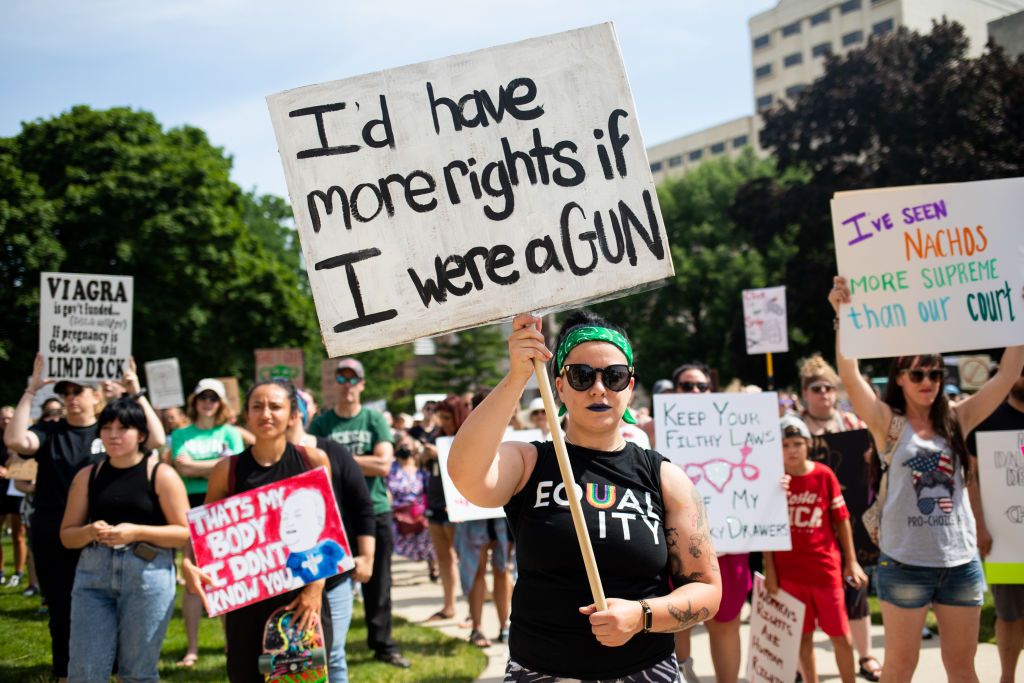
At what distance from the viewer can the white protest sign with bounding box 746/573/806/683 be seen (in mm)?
5180

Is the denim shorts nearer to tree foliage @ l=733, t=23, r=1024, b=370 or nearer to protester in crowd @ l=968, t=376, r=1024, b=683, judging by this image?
protester in crowd @ l=968, t=376, r=1024, b=683

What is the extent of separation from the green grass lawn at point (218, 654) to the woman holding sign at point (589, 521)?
408cm

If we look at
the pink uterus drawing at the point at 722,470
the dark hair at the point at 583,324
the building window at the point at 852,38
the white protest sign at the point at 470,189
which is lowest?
the pink uterus drawing at the point at 722,470

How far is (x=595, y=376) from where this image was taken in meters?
2.94

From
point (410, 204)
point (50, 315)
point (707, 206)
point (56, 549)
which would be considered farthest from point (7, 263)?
point (707, 206)

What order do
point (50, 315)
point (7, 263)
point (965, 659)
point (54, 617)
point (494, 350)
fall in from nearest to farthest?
1. point (965, 659)
2. point (54, 617)
3. point (50, 315)
4. point (7, 263)
5. point (494, 350)

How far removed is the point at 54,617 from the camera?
5.89 meters

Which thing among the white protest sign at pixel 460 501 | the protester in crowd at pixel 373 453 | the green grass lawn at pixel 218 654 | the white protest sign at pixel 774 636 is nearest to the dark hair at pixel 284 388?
the protester in crowd at pixel 373 453

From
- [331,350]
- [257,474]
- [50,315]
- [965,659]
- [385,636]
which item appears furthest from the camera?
[50,315]

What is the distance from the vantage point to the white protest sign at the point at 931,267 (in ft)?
15.5

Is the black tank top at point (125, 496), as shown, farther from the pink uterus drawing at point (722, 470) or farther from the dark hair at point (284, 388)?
the pink uterus drawing at point (722, 470)

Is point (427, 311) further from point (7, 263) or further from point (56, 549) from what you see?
point (7, 263)

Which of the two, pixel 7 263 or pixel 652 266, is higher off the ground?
pixel 7 263

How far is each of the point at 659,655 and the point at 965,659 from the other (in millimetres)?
2290
